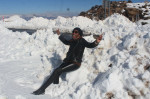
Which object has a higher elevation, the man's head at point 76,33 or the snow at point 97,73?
the man's head at point 76,33

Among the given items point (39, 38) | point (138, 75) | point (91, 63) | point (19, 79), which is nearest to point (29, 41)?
point (39, 38)

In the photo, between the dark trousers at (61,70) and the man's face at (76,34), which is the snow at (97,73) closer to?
the dark trousers at (61,70)

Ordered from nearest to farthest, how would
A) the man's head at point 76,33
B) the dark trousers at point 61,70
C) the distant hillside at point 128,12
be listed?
1. the dark trousers at point 61,70
2. the man's head at point 76,33
3. the distant hillside at point 128,12

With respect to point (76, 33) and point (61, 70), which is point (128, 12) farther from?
point (61, 70)

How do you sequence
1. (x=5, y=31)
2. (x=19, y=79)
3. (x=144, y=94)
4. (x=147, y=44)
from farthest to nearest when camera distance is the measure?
1. (x=5, y=31)
2. (x=19, y=79)
3. (x=147, y=44)
4. (x=144, y=94)

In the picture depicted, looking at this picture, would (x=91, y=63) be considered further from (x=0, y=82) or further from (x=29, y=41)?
(x=29, y=41)

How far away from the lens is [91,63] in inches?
221

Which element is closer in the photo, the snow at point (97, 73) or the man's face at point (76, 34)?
the snow at point (97, 73)

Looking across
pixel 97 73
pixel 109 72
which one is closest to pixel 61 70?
pixel 97 73

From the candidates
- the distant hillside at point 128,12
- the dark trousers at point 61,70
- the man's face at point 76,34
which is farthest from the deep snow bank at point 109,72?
the distant hillside at point 128,12

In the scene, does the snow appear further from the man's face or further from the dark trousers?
the man's face

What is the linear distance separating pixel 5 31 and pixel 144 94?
1320cm

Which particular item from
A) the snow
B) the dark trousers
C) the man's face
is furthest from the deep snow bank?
the man's face

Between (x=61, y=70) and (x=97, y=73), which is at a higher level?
(x=61, y=70)
